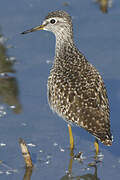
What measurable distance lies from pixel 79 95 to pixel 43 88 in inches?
70.8

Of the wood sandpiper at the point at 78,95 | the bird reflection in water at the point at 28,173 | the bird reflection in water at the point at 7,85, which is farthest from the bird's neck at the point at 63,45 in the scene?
the bird reflection in water at the point at 28,173

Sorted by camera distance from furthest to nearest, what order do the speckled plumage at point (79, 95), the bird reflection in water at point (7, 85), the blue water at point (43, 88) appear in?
the bird reflection in water at point (7, 85)
the blue water at point (43, 88)
the speckled plumage at point (79, 95)

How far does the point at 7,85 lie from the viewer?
30.4ft

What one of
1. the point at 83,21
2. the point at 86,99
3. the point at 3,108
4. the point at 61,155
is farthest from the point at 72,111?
the point at 83,21

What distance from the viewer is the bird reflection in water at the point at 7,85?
8773mm

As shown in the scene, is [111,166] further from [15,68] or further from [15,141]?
[15,68]

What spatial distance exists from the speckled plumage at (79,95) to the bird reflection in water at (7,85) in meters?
0.95

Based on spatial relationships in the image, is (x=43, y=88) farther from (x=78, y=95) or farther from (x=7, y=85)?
(x=78, y=95)

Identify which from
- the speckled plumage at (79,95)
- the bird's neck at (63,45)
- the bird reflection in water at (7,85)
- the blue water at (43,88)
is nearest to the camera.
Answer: the speckled plumage at (79,95)

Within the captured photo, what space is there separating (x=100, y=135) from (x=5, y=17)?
4.54 m

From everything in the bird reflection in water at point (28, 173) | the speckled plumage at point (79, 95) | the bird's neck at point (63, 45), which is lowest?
the bird reflection in water at point (28, 173)

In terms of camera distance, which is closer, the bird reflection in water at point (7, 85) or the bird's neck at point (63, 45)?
the bird's neck at point (63, 45)

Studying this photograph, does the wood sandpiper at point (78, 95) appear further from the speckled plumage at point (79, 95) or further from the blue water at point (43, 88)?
the blue water at point (43, 88)


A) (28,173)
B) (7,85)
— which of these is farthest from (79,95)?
(7,85)
